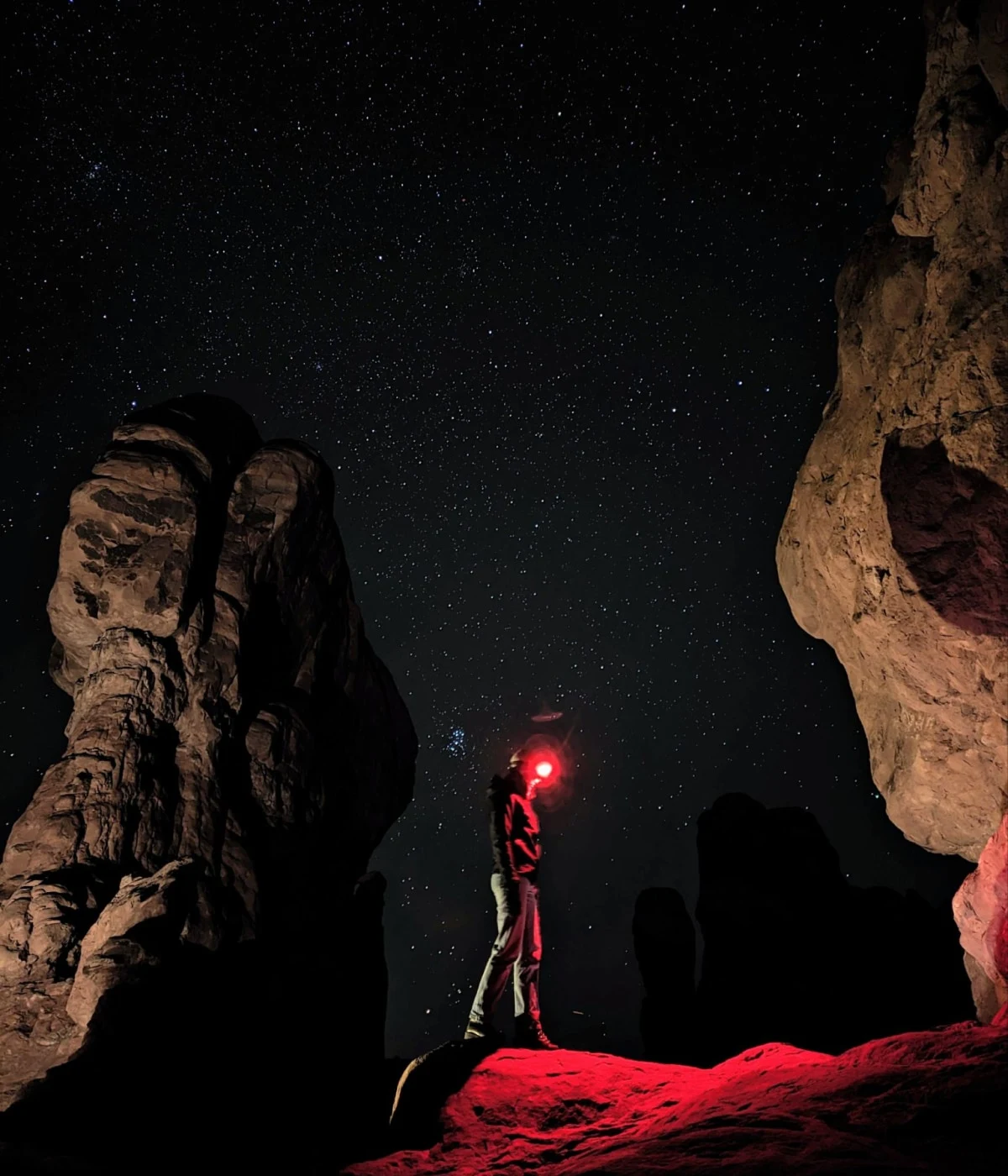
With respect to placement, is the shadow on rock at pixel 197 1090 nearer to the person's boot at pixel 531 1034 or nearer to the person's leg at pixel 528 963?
the person's boot at pixel 531 1034

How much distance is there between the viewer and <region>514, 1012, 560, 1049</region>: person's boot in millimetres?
7434

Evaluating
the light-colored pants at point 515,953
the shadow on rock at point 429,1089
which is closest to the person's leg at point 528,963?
the light-colored pants at point 515,953

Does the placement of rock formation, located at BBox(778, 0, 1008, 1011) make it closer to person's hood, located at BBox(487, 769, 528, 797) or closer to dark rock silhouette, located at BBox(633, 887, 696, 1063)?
person's hood, located at BBox(487, 769, 528, 797)

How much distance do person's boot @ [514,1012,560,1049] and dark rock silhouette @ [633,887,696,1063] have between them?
12.3m

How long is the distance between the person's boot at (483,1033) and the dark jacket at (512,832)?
1.39m

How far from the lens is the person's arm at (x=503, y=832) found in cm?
785

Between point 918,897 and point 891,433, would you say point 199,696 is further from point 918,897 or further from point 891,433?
point 918,897

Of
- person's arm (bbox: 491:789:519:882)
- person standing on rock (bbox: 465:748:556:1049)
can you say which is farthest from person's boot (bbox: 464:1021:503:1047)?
person's arm (bbox: 491:789:519:882)

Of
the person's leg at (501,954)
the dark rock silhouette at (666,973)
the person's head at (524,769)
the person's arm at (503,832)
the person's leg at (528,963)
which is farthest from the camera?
the dark rock silhouette at (666,973)

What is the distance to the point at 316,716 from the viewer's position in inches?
582

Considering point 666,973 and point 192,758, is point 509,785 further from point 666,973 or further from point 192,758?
point 666,973

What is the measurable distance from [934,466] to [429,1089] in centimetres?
764

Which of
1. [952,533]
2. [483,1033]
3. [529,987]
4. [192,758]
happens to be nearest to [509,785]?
[529,987]

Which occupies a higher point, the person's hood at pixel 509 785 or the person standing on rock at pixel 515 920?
the person's hood at pixel 509 785
